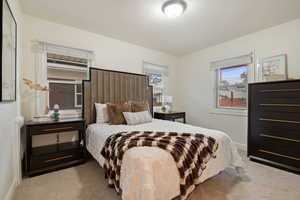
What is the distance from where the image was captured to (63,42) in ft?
8.73

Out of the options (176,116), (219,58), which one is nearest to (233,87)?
(219,58)

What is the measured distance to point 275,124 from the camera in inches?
90.7

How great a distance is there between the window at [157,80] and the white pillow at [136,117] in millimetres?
1471

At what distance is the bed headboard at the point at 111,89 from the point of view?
276cm

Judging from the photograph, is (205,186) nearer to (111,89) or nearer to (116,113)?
(116,113)

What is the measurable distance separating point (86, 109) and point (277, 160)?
342cm

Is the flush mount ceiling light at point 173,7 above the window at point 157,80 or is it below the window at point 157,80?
above

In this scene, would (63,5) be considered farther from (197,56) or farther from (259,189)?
(259,189)

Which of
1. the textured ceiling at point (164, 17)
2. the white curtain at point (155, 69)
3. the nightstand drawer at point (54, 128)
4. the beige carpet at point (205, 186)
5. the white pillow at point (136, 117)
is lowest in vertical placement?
the beige carpet at point (205, 186)

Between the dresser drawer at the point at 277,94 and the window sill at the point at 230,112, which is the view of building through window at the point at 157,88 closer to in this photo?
the window sill at the point at 230,112

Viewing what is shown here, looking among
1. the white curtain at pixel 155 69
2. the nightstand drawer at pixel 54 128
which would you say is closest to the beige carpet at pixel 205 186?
the nightstand drawer at pixel 54 128

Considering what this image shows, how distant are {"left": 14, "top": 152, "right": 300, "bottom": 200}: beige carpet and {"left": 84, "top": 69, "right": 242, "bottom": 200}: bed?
8.4 inches

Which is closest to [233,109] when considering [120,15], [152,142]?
[152,142]

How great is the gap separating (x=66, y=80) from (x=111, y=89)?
874 mm
